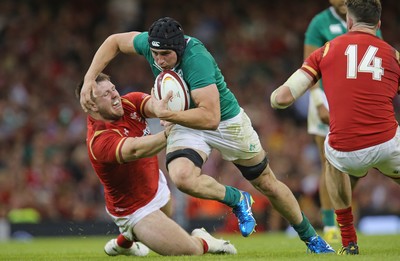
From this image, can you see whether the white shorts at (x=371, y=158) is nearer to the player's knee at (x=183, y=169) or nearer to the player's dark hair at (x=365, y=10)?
the player's dark hair at (x=365, y=10)

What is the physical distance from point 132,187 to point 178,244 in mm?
738

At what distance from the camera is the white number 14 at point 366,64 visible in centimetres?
724

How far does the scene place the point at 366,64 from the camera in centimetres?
723

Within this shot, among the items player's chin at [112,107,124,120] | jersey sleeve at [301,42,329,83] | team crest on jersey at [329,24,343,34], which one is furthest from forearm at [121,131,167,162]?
team crest on jersey at [329,24,343,34]

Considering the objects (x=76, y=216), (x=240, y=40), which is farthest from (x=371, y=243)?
(x=240, y=40)

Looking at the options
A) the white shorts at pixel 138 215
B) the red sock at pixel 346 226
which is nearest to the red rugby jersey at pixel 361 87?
the red sock at pixel 346 226

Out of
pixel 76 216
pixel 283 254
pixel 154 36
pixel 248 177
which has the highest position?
pixel 154 36

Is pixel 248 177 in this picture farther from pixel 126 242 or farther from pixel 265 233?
pixel 265 233

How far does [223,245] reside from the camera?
839 cm

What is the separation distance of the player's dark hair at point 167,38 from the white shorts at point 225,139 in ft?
2.30

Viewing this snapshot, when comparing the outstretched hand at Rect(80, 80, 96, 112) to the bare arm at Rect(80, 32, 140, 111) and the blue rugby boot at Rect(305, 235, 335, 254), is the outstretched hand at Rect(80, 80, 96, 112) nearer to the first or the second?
the bare arm at Rect(80, 32, 140, 111)

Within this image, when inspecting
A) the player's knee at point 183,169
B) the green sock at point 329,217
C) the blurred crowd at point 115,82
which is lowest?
the blurred crowd at point 115,82

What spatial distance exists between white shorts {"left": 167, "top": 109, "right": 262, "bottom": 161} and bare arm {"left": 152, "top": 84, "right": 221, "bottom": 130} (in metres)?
0.28

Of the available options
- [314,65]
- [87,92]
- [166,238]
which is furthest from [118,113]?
[314,65]
